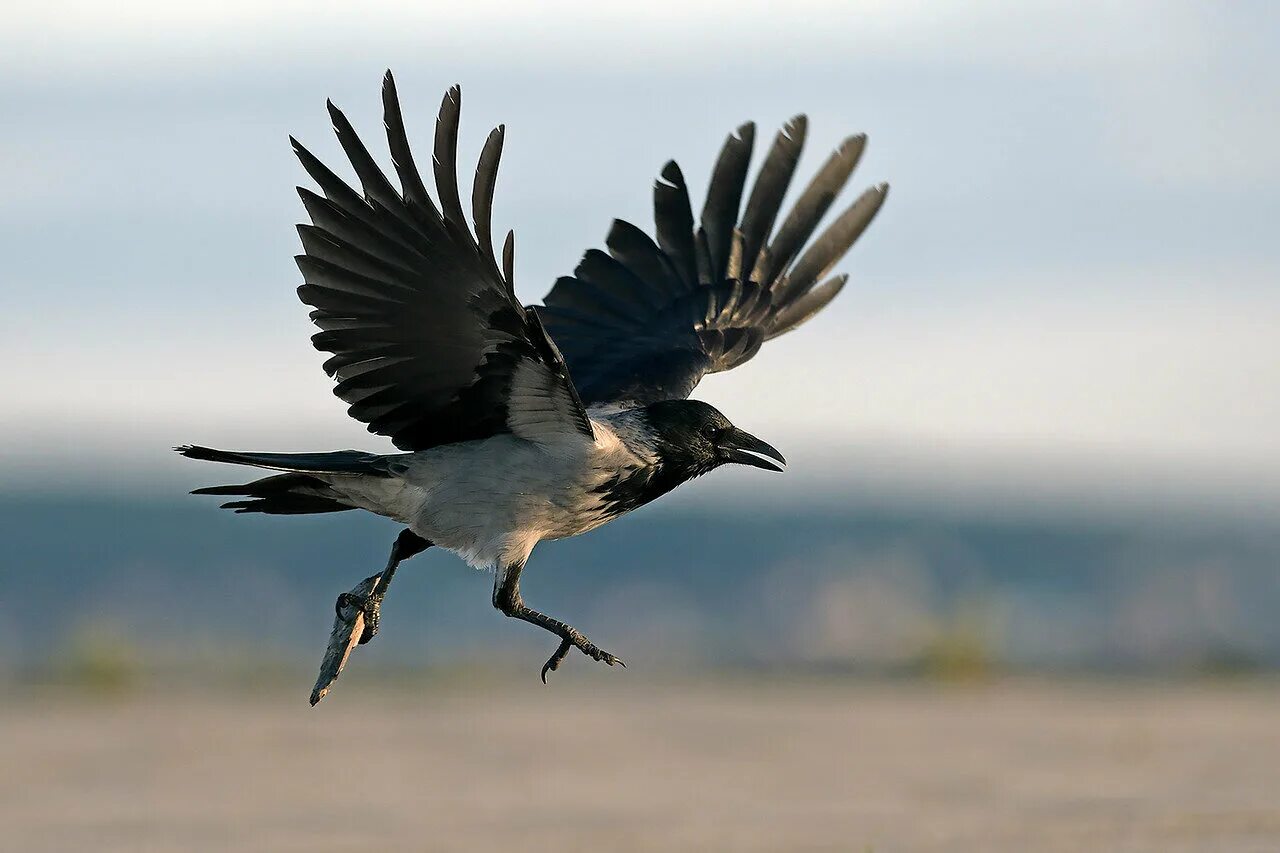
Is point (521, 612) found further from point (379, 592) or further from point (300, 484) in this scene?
point (300, 484)

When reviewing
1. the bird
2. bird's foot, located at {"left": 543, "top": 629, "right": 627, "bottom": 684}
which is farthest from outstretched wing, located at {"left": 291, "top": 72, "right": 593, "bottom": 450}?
bird's foot, located at {"left": 543, "top": 629, "right": 627, "bottom": 684}

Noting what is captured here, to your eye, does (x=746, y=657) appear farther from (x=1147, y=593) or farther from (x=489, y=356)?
(x=1147, y=593)

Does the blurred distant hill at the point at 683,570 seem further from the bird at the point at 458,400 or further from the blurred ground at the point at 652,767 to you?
the bird at the point at 458,400

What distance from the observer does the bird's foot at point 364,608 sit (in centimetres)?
1019

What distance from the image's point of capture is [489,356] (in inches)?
369

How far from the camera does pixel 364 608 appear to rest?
1018 cm

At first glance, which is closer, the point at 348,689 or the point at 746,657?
the point at 348,689

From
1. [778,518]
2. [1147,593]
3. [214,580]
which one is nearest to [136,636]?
[214,580]

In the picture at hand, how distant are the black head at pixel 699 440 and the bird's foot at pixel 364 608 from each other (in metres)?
1.72

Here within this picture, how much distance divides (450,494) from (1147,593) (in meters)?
78.7

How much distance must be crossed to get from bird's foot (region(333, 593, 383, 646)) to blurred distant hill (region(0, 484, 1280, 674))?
3809 cm

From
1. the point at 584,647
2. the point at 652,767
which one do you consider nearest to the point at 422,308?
the point at 584,647

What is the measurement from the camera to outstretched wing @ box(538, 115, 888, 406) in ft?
40.7

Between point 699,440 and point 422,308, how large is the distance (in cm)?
188
